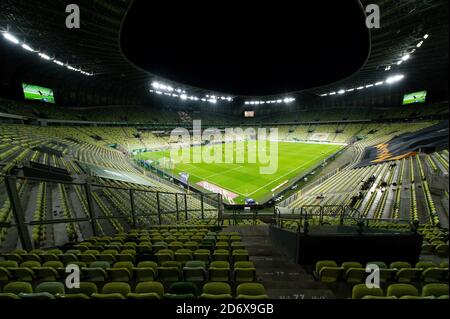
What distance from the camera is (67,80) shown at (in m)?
39.2

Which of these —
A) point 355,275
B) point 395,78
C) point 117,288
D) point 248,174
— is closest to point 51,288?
point 117,288

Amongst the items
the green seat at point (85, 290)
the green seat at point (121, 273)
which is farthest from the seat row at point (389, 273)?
the green seat at point (85, 290)

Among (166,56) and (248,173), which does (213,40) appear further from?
(248,173)

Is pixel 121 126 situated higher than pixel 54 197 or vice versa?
pixel 121 126

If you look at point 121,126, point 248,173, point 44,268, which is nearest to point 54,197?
point 44,268

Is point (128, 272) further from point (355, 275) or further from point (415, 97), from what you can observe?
point (415, 97)

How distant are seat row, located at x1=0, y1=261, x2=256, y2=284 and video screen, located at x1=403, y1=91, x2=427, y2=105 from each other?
56.6m

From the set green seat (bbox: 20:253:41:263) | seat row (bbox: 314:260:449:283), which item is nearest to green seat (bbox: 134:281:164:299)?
green seat (bbox: 20:253:41:263)

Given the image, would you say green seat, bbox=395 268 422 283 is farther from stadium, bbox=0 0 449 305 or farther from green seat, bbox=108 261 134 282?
green seat, bbox=108 261 134 282

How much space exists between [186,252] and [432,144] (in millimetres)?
25565

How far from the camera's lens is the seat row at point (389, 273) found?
12.5 feet

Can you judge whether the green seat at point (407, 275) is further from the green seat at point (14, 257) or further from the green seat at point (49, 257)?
the green seat at point (14, 257)

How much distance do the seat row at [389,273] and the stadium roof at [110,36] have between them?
13360 mm
